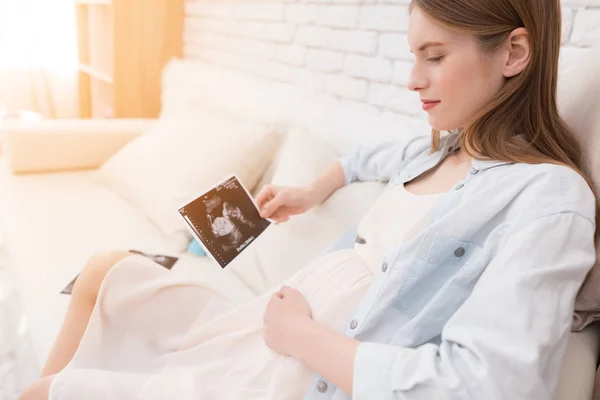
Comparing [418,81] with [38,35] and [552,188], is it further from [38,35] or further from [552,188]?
[38,35]

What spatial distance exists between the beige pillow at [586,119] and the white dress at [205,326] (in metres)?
0.24

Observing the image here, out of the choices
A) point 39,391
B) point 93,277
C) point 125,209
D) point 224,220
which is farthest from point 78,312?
point 125,209

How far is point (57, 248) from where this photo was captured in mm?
1409

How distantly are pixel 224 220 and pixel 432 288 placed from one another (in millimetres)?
531

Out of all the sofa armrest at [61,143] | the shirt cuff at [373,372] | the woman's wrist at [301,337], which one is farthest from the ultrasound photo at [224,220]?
the sofa armrest at [61,143]

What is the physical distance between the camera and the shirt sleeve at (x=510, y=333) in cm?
57

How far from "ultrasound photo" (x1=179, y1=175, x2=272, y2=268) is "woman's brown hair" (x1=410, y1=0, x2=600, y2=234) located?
55 cm

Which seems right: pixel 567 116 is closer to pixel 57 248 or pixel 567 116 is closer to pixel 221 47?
pixel 57 248

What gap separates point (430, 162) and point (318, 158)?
0.42 meters

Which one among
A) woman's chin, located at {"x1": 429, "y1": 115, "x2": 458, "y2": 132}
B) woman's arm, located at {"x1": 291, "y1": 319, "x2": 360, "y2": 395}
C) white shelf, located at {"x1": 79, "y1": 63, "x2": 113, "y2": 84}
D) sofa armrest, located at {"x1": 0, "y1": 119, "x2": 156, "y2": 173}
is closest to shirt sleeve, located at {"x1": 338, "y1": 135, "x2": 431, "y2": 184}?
woman's chin, located at {"x1": 429, "y1": 115, "x2": 458, "y2": 132}

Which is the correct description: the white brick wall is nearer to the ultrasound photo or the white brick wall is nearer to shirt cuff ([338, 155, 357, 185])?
shirt cuff ([338, 155, 357, 185])

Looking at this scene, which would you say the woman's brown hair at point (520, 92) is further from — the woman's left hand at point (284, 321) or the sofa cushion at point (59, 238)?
the sofa cushion at point (59, 238)

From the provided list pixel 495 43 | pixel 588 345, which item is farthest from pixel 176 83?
pixel 588 345

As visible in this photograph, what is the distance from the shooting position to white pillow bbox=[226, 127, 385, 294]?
3.76 ft
